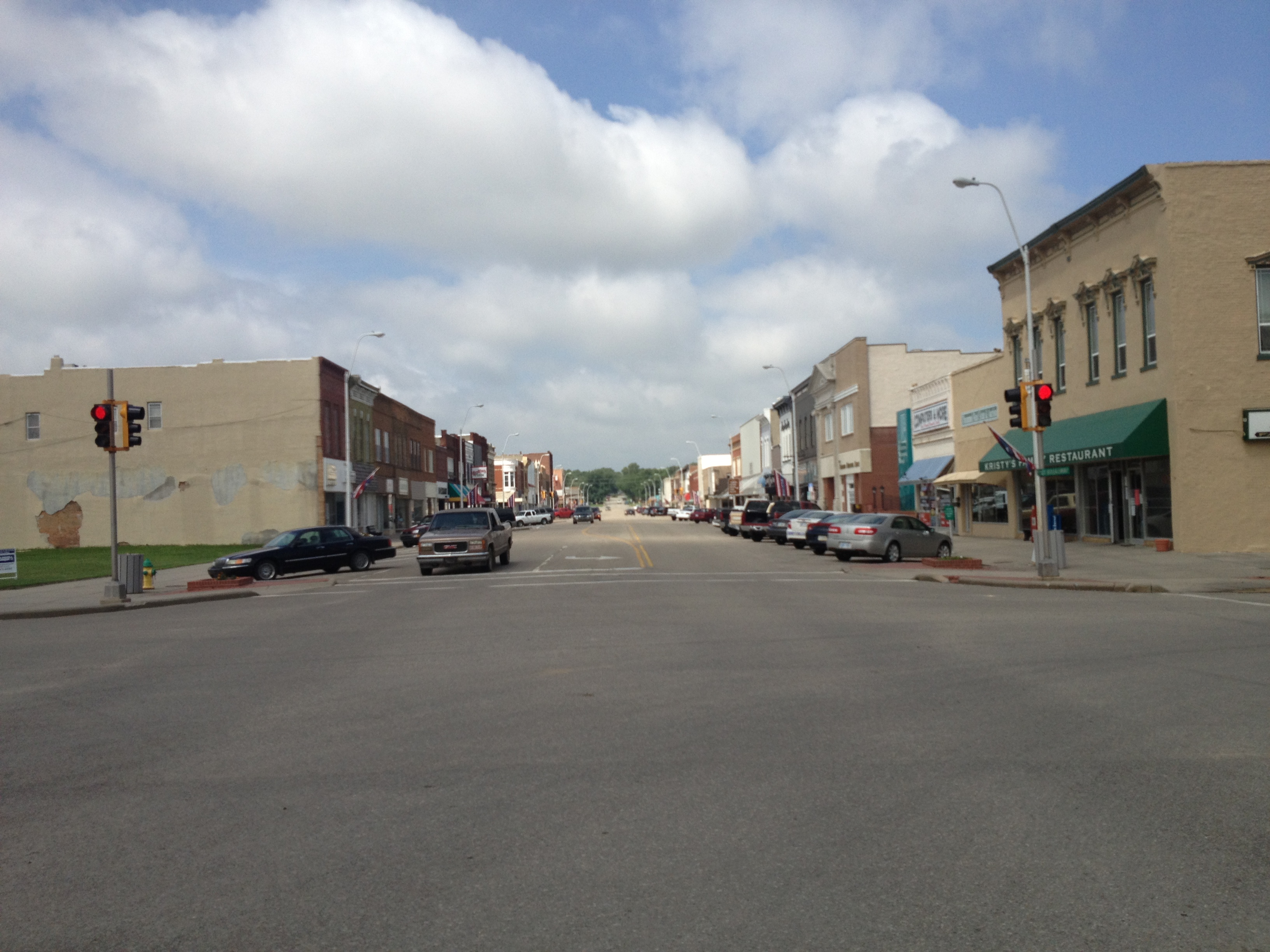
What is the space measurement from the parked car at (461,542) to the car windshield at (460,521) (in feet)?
0.04

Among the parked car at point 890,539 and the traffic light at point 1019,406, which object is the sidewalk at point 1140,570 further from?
the traffic light at point 1019,406

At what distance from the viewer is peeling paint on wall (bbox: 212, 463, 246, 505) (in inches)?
2108

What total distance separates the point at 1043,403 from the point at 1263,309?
993cm

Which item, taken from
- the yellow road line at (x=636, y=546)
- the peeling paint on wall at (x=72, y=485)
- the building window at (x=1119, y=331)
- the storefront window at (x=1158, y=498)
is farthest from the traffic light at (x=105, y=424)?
the peeling paint on wall at (x=72, y=485)

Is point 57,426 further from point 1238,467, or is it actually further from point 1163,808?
point 1163,808

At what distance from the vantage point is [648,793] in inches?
260

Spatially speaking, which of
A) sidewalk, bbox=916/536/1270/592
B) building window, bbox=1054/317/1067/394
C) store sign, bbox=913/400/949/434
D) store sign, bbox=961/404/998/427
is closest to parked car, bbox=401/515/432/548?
store sign, bbox=913/400/949/434

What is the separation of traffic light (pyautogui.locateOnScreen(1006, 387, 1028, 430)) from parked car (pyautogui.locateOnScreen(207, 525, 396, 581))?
19.3 metres

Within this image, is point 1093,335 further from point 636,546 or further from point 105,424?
point 105,424

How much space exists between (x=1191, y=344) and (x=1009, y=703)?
22.7 metres

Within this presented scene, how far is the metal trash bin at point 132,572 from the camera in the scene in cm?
2411

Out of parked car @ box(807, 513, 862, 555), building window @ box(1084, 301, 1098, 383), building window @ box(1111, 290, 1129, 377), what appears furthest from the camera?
building window @ box(1084, 301, 1098, 383)

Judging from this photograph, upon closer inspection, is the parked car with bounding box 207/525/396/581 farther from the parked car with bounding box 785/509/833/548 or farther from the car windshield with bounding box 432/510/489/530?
the parked car with bounding box 785/509/833/548

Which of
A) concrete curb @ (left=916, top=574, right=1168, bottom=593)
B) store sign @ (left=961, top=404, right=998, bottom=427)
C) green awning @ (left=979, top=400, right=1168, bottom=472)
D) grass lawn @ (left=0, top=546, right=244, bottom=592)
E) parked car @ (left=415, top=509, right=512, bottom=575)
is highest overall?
store sign @ (left=961, top=404, right=998, bottom=427)
